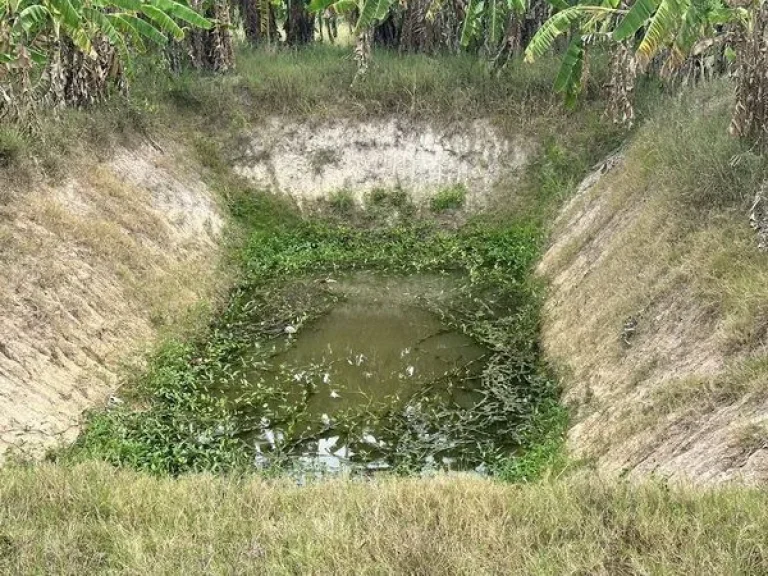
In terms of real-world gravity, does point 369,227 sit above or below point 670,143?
below

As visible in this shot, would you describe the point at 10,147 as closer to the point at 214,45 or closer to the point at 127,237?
the point at 127,237

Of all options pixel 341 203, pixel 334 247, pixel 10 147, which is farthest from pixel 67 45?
pixel 341 203

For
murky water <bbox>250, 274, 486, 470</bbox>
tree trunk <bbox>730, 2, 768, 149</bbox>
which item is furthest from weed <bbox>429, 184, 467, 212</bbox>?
tree trunk <bbox>730, 2, 768, 149</bbox>

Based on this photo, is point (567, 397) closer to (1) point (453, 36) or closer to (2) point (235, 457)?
(2) point (235, 457)

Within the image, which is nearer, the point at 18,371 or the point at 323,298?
the point at 18,371

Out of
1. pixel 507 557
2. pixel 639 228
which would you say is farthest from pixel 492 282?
pixel 507 557

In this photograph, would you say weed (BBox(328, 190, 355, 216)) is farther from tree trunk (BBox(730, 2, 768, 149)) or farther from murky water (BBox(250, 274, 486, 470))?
tree trunk (BBox(730, 2, 768, 149))

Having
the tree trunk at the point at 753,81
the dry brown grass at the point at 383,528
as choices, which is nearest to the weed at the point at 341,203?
the tree trunk at the point at 753,81

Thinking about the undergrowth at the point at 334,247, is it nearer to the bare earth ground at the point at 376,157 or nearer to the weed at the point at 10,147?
the bare earth ground at the point at 376,157
